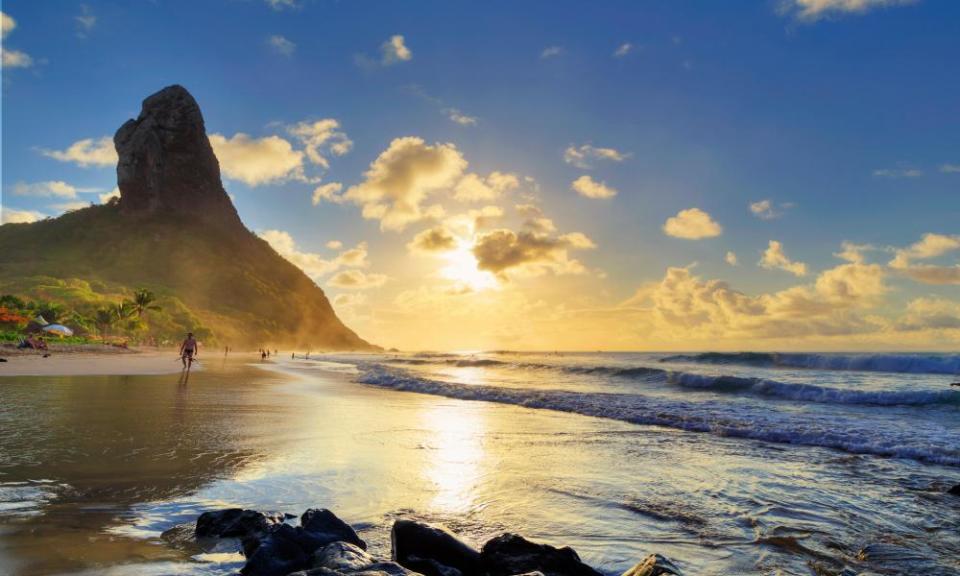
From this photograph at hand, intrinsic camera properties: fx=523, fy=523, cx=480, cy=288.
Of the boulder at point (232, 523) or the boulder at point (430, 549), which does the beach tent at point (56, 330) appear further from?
the boulder at point (430, 549)

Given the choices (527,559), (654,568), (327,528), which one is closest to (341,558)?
(327,528)

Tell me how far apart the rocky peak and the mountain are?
300 mm

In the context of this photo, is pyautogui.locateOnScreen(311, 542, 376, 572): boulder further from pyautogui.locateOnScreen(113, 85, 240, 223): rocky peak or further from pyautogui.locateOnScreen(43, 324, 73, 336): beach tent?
pyautogui.locateOnScreen(113, 85, 240, 223): rocky peak

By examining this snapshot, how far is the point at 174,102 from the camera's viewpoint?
542 feet

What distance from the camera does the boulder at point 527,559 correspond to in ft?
14.4

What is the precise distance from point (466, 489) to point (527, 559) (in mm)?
3252

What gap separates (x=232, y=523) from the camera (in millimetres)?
5242

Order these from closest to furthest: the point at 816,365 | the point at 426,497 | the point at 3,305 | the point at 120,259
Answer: the point at 426,497 → the point at 816,365 → the point at 3,305 → the point at 120,259

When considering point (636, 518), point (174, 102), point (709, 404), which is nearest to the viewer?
point (636, 518)

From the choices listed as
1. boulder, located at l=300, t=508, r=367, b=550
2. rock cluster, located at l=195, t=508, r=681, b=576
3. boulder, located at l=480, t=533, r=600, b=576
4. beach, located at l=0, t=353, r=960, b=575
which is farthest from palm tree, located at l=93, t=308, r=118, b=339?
boulder, located at l=480, t=533, r=600, b=576

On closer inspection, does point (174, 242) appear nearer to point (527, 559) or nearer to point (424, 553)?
point (424, 553)

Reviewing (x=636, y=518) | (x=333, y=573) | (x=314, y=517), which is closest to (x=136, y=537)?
(x=314, y=517)

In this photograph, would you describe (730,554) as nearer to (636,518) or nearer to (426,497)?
(636,518)

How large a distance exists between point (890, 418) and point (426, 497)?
17401mm
